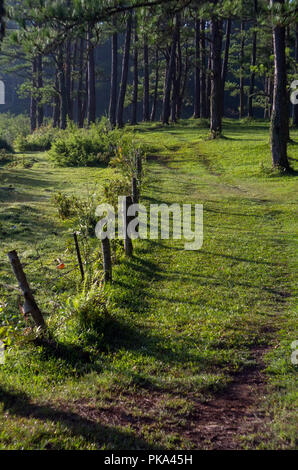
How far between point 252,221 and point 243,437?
8.08m

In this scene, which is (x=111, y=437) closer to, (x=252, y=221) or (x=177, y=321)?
(x=177, y=321)

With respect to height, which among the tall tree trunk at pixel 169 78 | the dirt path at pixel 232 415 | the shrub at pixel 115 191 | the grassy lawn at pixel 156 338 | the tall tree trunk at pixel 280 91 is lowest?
the dirt path at pixel 232 415

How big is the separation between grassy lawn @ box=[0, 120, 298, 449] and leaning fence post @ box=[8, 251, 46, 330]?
0.31 m

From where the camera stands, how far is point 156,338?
17.7ft

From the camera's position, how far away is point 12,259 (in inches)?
175

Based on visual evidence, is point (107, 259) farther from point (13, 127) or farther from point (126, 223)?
point (13, 127)

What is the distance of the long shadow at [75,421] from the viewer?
3379mm

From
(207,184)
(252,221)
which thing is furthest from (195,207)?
(207,184)

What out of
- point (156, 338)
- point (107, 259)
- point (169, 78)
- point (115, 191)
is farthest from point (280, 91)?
point (169, 78)

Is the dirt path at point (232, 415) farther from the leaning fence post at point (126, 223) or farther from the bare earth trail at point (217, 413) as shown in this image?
the leaning fence post at point (126, 223)

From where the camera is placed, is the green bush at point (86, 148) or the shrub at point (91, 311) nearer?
the shrub at point (91, 311)

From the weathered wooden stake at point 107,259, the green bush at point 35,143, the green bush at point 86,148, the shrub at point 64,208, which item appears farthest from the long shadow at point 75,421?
the green bush at point 35,143

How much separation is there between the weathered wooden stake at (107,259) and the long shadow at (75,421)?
297cm

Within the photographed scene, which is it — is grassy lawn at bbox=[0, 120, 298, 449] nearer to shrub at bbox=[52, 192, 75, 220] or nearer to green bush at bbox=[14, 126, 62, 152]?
shrub at bbox=[52, 192, 75, 220]
